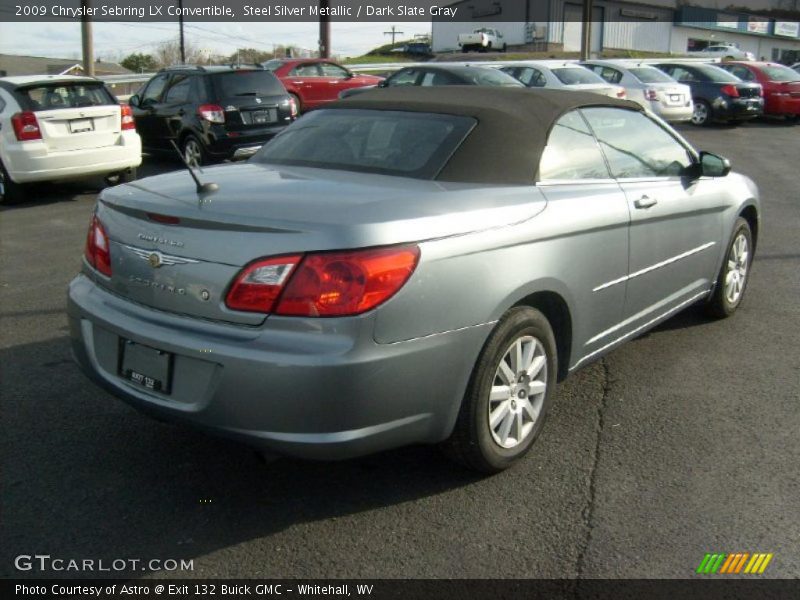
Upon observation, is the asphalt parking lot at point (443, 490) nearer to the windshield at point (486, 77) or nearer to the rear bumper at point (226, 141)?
the rear bumper at point (226, 141)

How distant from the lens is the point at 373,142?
4.14m

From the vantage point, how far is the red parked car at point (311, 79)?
2039 cm

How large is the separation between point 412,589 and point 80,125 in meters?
9.29

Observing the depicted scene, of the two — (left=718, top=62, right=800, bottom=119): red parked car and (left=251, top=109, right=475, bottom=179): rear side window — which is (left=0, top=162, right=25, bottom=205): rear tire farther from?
(left=718, top=62, right=800, bottom=119): red parked car

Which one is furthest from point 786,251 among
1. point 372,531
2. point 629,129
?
point 372,531

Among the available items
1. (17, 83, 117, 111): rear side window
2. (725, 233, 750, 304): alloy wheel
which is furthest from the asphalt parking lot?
(17, 83, 117, 111): rear side window

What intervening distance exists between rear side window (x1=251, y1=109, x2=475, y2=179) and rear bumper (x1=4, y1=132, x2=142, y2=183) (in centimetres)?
681

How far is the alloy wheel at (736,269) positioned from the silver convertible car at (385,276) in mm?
1316

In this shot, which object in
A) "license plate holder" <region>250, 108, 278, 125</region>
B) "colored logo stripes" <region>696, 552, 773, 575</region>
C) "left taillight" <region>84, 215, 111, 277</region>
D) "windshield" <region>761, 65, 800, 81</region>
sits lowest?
"colored logo stripes" <region>696, 552, 773, 575</region>

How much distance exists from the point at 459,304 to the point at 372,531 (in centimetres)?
92

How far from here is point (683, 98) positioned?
20.0m

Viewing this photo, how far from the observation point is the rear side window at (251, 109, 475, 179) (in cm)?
387

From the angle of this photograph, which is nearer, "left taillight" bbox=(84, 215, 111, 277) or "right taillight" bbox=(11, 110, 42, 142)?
"left taillight" bbox=(84, 215, 111, 277)

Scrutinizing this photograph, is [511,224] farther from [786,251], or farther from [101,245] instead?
[786,251]
